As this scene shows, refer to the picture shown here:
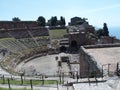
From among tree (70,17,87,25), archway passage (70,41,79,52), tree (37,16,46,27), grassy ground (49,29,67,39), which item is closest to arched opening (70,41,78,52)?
archway passage (70,41,79,52)

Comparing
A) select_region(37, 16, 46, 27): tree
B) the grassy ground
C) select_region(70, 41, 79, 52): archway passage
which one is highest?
select_region(37, 16, 46, 27): tree

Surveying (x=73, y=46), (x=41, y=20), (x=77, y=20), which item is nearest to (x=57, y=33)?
(x=73, y=46)

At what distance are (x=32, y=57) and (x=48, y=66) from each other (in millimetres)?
8792

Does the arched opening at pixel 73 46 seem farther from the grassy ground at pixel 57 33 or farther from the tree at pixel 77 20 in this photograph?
the tree at pixel 77 20

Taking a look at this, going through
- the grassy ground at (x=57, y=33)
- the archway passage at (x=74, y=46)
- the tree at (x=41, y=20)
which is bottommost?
the archway passage at (x=74, y=46)

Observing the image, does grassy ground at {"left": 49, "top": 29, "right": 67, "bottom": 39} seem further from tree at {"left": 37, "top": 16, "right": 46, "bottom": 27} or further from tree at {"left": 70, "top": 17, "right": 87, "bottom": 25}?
tree at {"left": 70, "top": 17, "right": 87, "bottom": 25}

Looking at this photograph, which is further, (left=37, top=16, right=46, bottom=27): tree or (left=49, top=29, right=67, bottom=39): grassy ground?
(left=37, top=16, right=46, bottom=27): tree

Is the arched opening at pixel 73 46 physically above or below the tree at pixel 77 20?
below

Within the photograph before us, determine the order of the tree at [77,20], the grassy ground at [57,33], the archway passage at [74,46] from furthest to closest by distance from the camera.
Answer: the tree at [77,20]
the grassy ground at [57,33]
the archway passage at [74,46]

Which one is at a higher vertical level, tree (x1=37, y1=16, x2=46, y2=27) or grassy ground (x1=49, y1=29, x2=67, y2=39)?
tree (x1=37, y1=16, x2=46, y2=27)

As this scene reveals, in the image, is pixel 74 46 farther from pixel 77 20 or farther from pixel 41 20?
pixel 77 20

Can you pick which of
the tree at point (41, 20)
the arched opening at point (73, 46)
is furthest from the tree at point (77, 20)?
the arched opening at point (73, 46)

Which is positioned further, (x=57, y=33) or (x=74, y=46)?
(x=57, y=33)

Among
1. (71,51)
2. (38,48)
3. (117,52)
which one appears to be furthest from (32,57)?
(117,52)
